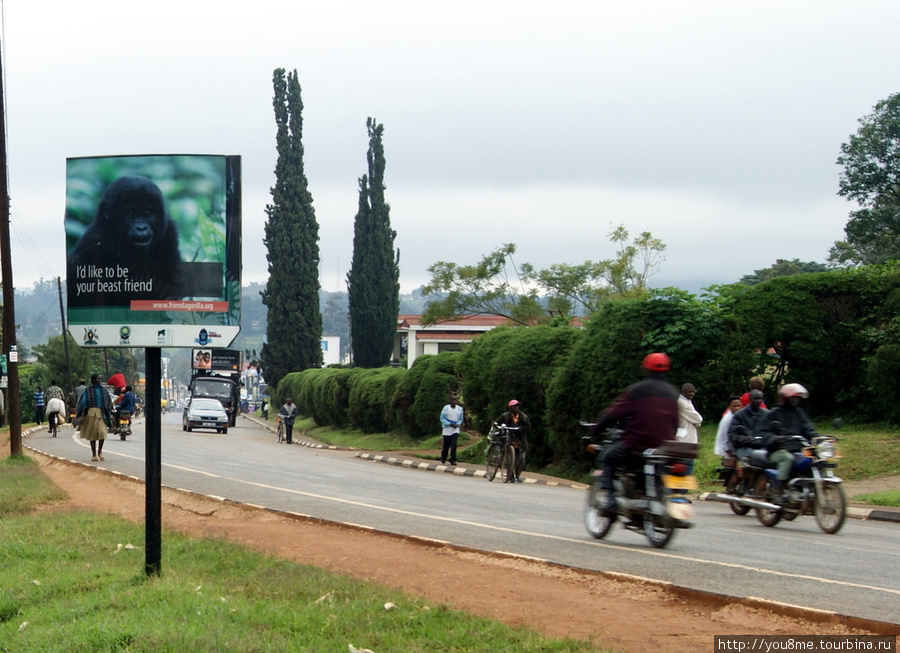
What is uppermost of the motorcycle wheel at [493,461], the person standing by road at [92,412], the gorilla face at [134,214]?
the gorilla face at [134,214]

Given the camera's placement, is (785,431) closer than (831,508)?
No

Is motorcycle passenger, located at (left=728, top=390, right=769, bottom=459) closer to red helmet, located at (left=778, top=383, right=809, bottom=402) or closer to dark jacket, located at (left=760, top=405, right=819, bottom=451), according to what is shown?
dark jacket, located at (left=760, top=405, right=819, bottom=451)

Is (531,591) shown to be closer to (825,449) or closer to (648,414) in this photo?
(648,414)

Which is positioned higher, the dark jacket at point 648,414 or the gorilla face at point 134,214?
the gorilla face at point 134,214

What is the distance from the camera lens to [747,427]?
14.9 metres

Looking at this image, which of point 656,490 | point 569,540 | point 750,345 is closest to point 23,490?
point 569,540

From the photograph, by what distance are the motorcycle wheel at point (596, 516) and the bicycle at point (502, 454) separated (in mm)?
13101

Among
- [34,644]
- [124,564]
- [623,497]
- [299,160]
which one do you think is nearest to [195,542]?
[124,564]

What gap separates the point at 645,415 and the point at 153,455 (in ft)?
15.2

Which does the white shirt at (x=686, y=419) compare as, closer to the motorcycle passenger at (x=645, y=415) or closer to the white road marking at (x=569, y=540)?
the white road marking at (x=569, y=540)

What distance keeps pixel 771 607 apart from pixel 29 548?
7.50 metres

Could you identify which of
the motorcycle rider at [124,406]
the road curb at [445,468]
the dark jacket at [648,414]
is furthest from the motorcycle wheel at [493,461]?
the motorcycle rider at [124,406]

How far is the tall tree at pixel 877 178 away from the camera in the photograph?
4812 centimetres

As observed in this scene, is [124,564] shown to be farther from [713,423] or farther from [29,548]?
[713,423]
